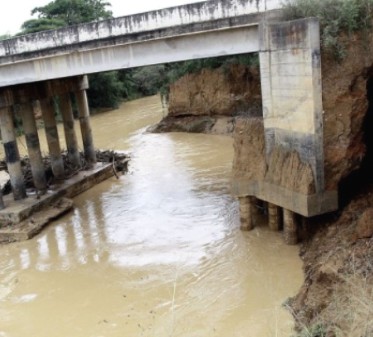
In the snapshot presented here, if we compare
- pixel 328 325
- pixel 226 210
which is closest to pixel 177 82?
pixel 226 210

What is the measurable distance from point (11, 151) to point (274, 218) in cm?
875

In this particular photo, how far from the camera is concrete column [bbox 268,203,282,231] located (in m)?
11.6

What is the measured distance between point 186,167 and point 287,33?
33.1 feet

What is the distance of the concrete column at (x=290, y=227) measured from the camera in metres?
10.8

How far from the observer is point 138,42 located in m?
12.9

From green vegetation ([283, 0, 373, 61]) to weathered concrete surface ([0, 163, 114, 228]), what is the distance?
9827 mm

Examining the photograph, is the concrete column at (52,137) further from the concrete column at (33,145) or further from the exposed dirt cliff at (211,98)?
the exposed dirt cliff at (211,98)

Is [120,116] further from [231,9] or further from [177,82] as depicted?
[231,9]

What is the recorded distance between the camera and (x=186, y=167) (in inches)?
774

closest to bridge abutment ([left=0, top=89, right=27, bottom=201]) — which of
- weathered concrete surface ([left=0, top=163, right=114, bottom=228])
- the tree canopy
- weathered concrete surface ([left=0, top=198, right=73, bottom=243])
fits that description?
weathered concrete surface ([left=0, top=163, right=114, bottom=228])

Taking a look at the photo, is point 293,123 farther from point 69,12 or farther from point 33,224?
point 69,12

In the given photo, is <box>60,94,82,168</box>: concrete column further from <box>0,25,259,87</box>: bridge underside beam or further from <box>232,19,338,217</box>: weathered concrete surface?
<box>232,19,338,217</box>: weathered concrete surface

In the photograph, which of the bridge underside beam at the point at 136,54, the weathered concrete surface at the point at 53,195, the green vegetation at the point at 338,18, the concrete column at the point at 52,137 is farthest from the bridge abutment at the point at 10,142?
the green vegetation at the point at 338,18

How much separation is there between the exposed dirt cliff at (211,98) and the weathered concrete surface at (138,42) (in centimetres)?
1157
